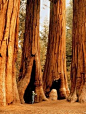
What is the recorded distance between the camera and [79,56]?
8773mm

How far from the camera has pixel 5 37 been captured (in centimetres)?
623

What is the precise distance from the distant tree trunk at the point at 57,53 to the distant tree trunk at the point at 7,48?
4683 mm

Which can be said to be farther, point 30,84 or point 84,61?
point 30,84

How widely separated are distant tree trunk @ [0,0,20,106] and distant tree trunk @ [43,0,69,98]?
15.4 feet

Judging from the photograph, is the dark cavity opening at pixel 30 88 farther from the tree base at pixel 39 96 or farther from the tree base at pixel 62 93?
the tree base at pixel 62 93

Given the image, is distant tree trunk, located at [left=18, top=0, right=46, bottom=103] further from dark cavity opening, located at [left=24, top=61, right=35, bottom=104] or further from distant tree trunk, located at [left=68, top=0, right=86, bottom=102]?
distant tree trunk, located at [left=68, top=0, right=86, bottom=102]

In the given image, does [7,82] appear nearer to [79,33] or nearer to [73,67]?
[73,67]

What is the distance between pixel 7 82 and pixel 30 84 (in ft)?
12.6

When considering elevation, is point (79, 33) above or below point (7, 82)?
above

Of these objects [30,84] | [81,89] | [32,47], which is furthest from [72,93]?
[32,47]

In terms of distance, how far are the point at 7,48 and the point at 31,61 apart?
352cm

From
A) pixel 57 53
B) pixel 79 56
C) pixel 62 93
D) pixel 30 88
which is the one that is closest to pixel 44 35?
Result: pixel 57 53

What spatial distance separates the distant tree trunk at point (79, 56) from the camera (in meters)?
8.25

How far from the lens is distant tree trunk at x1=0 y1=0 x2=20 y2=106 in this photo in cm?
591
